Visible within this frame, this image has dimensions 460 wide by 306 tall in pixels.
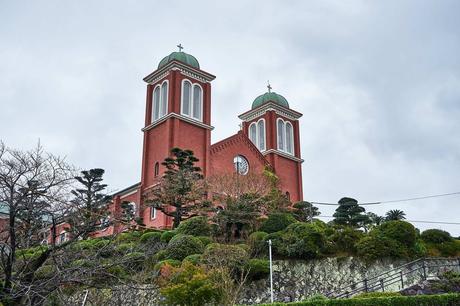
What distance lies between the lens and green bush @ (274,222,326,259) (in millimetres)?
20359

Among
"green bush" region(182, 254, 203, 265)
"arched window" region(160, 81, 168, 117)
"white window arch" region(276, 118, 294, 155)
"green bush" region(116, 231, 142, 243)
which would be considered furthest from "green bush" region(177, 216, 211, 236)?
"white window arch" region(276, 118, 294, 155)

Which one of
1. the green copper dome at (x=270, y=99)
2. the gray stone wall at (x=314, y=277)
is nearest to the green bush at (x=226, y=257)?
the gray stone wall at (x=314, y=277)

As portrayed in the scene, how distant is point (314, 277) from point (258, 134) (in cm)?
2557

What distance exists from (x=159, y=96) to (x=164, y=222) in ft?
33.7

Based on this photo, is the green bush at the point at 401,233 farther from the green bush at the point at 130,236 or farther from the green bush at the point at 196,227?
the green bush at the point at 130,236

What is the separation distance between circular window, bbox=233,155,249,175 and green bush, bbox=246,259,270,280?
A: 1923 centimetres

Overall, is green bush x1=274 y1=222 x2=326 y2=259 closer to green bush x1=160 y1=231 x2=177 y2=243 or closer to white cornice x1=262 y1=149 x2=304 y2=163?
green bush x1=160 y1=231 x2=177 y2=243

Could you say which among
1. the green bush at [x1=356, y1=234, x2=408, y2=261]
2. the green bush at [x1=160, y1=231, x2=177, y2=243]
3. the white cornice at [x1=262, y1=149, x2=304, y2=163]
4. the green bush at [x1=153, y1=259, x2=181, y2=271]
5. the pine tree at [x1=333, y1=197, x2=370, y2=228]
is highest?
the white cornice at [x1=262, y1=149, x2=304, y2=163]

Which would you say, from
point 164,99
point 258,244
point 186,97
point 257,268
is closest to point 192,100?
point 186,97

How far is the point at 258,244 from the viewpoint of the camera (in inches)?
856

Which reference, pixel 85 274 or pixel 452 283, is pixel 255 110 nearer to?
pixel 452 283

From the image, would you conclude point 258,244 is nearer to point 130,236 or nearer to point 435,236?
point 130,236

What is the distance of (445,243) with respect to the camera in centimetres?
2231

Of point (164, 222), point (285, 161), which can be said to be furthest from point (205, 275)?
point (285, 161)
